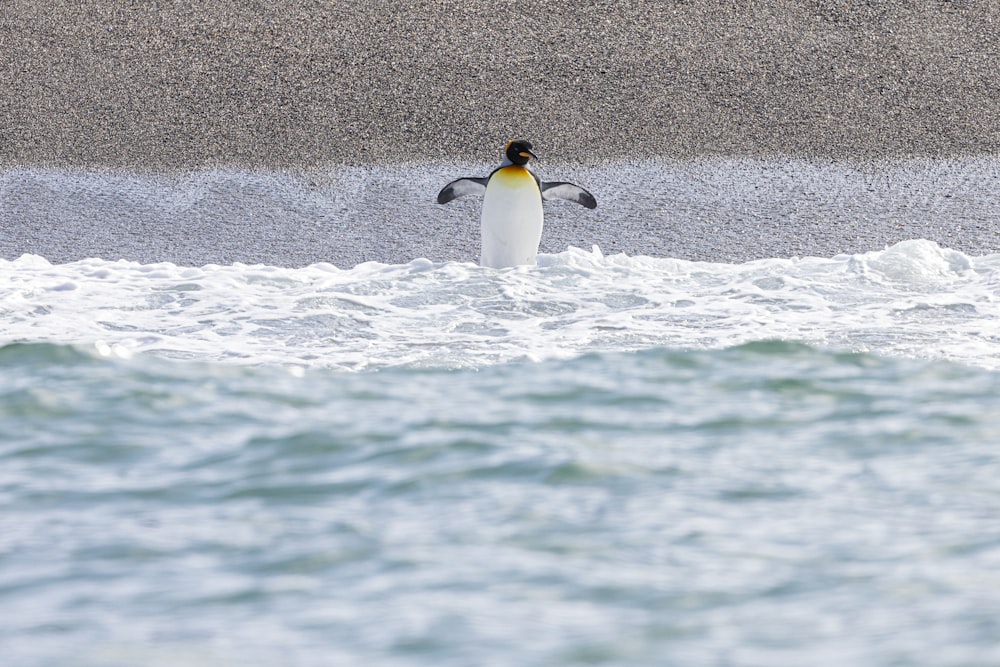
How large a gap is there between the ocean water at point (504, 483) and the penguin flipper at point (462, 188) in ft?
6.16

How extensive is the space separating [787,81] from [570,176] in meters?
2.54

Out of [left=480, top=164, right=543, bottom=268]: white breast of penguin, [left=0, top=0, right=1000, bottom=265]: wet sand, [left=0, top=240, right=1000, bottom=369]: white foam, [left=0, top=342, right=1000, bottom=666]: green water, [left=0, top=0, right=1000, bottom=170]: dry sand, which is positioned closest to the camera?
[left=0, top=342, right=1000, bottom=666]: green water

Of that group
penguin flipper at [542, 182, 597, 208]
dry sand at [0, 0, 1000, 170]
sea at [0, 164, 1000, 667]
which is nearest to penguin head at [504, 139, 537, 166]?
penguin flipper at [542, 182, 597, 208]

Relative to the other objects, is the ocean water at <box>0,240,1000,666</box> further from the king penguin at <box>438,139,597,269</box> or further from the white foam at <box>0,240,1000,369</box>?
the king penguin at <box>438,139,597,269</box>

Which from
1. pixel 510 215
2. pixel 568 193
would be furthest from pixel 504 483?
pixel 568 193

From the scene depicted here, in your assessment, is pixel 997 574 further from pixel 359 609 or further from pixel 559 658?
pixel 359 609

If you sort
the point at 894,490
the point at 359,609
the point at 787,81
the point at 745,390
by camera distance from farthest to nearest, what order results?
the point at 787,81 → the point at 745,390 → the point at 894,490 → the point at 359,609

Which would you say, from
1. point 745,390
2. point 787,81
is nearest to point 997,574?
point 745,390

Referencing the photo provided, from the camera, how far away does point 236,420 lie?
4.32m

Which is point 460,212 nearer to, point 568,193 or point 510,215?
point 568,193

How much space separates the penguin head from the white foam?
28.1 inches

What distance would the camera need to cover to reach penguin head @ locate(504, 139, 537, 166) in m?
8.02

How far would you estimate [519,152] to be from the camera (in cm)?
805

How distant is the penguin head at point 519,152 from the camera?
802cm
